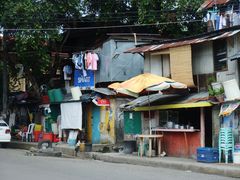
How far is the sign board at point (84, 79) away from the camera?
84.9ft

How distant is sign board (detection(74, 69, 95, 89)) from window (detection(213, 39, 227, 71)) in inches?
369

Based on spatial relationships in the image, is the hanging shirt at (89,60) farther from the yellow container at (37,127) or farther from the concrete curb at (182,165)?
the concrete curb at (182,165)

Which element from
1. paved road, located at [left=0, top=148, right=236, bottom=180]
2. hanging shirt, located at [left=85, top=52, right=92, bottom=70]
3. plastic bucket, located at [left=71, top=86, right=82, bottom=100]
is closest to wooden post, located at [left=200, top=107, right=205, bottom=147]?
paved road, located at [left=0, top=148, right=236, bottom=180]

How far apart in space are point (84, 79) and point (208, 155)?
12.2 meters

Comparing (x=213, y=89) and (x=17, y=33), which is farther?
(x=17, y=33)

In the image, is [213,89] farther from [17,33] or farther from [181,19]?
[17,33]

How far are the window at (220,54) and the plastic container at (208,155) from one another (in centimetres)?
345

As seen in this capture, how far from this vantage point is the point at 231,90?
15852 mm

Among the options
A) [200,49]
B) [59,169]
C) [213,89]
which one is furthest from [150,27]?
[59,169]

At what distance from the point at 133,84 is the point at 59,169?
18.0 feet

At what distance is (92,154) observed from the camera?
20.7m

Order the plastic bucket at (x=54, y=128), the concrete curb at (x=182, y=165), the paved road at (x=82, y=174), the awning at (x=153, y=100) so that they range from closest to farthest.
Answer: the paved road at (x=82, y=174), the concrete curb at (x=182, y=165), the awning at (x=153, y=100), the plastic bucket at (x=54, y=128)

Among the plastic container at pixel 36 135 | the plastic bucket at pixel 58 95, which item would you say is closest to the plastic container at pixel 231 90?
the plastic bucket at pixel 58 95

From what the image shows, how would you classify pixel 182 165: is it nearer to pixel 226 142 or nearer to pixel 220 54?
pixel 226 142
